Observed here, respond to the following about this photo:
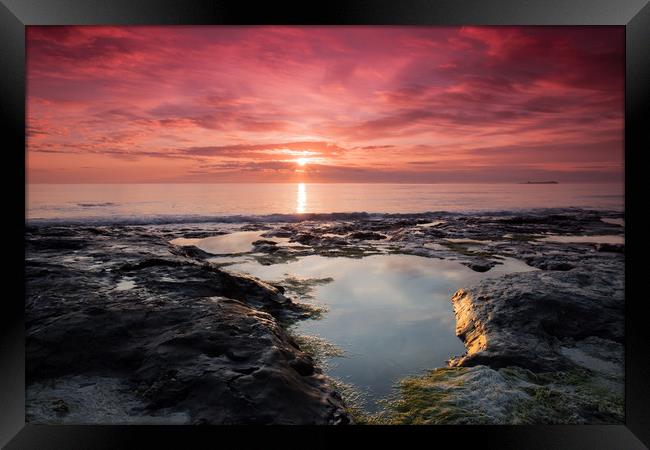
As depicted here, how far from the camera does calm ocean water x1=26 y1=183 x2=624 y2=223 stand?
Answer: 19.2ft

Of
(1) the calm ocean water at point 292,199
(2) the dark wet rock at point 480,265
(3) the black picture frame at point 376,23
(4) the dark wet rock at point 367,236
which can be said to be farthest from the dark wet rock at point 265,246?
(3) the black picture frame at point 376,23

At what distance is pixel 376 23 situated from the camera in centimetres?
311

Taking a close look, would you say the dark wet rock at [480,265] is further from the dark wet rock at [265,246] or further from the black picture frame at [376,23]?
the dark wet rock at [265,246]

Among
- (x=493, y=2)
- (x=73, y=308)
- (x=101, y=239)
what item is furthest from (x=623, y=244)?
(x=101, y=239)

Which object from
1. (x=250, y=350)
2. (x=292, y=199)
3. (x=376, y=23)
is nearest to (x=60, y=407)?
(x=250, y=350)

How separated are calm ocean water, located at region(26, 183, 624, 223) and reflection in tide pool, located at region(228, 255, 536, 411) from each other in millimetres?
1469

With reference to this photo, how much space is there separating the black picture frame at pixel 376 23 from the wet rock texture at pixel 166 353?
0.57ft

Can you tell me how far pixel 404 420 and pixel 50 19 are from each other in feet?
15.3

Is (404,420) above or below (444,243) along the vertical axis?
below

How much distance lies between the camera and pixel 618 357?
142 inches

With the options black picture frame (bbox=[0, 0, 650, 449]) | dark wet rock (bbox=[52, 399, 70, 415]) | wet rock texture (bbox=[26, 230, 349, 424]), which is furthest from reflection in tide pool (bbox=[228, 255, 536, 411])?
dark wet rock (bbox=[52, 399, 70, 415])

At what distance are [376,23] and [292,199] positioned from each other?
511cm

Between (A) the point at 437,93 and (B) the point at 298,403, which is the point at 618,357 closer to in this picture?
(B) the point at 298,403

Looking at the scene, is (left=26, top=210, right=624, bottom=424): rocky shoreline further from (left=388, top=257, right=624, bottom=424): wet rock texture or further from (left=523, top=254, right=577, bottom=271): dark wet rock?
(left=523, top=254, right=577, bottom=271): dark wet rock
